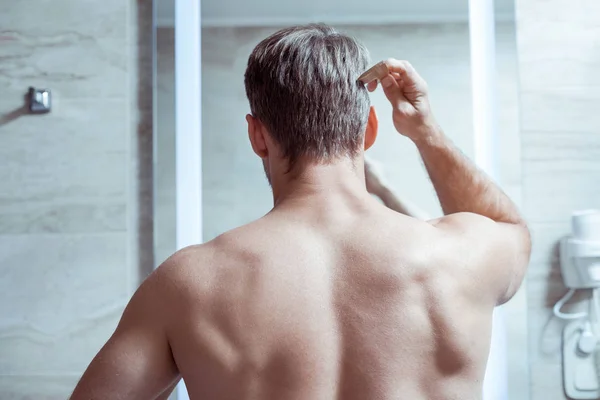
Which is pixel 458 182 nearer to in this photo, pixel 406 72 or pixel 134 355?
pixel 406 72

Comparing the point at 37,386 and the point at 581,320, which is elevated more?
the point at 581,320

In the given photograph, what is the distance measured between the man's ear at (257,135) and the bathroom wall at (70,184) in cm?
70

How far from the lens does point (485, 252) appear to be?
2.57 ft

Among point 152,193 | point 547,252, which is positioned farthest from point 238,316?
→ point 547,252

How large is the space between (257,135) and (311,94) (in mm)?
94

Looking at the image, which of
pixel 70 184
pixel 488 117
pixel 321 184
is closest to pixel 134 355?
pixel 321 184

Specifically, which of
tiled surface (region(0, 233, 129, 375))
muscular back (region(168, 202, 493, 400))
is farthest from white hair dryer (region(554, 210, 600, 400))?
tiled surface (region(0, 233, 129, 375))

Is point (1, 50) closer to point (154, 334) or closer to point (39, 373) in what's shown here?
point (39, 373)

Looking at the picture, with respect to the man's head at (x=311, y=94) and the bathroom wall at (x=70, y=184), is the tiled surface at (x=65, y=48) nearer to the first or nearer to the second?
the bathroom wall at (x=70, y=184)

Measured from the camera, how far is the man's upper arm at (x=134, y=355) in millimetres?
731

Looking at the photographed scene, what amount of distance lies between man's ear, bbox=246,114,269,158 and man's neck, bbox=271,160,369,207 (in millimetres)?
52

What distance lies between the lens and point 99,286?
1496mm

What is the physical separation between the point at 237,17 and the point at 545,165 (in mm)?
772

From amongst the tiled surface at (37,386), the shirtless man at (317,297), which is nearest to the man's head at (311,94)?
the shirtless man at (317,297)
